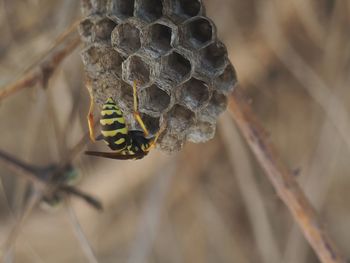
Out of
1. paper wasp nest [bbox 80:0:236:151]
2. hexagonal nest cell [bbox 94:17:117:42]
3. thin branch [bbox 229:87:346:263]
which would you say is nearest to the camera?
paper wasp nest [bbox 80:0:236:151]

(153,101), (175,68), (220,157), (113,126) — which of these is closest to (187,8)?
(175,68)

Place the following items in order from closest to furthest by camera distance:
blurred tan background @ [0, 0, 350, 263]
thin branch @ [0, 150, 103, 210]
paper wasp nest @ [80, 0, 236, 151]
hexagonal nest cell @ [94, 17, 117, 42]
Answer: paper wasp nest @ [80, 0, 236, 151] < hexagonal nest cell @ [94, 17, 117, 42] < thin branch @ [0, 150, 103, 210] < blurred tan background @ [0, 0, 350, 263]

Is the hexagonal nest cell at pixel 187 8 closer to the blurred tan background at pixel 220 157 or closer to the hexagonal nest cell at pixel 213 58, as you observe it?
the hexagonal nest cell at pixel 213 58

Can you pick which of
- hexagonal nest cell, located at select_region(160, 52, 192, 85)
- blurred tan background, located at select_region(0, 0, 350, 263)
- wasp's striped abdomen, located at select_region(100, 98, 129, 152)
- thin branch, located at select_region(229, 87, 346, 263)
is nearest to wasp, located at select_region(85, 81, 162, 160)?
wasp's striped abdomen, located at select_region(100, 98, 129, 152)

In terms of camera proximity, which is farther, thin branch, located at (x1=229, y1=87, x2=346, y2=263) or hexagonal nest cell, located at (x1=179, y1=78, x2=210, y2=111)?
thin branch, located at (x1=229, y1=87, x2=346, y2=263)

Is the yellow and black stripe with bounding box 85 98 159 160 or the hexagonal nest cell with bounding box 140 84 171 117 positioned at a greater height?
the hexagonal nest cell with bounding box 140 84 171 117

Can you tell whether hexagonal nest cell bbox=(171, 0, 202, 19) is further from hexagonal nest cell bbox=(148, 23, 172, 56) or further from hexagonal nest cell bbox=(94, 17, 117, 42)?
hexagonal nest cell bbox=(94, 17, 117, 42)
